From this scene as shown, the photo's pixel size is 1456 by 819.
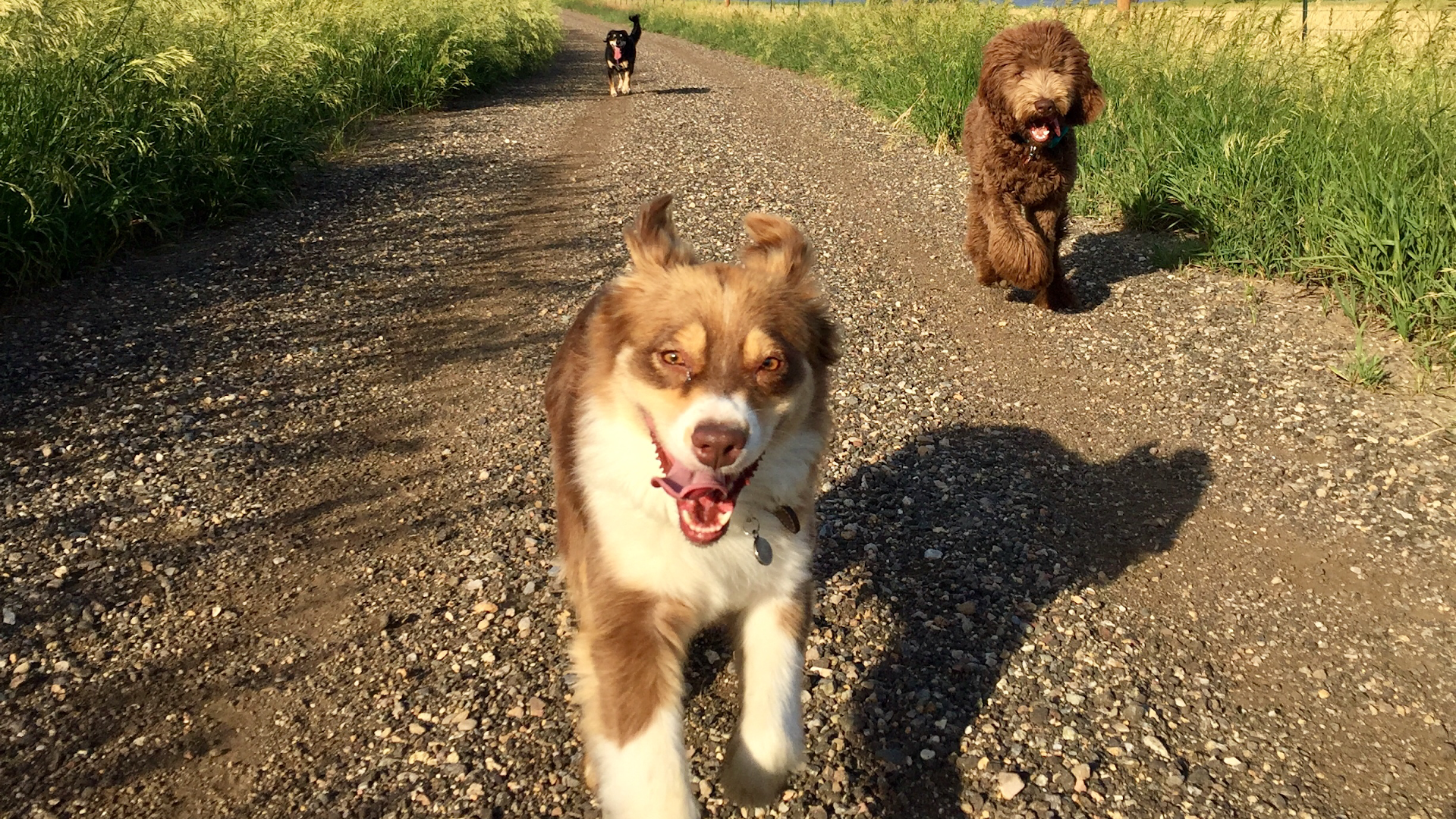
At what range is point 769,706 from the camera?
8.28 feet

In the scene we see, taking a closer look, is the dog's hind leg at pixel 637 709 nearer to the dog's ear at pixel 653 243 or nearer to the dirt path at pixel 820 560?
the dirt path at pixel 820 560

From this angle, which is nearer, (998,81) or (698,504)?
(698,504)

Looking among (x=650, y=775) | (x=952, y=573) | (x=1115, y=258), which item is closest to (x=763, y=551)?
(x=650, y=775)

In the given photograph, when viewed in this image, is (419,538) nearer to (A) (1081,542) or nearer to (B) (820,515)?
(B) (820,515)

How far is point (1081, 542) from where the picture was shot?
4.11 m

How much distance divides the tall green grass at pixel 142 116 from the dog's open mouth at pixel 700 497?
5.31 metres

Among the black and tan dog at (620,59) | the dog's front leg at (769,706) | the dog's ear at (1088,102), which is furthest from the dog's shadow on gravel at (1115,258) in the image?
the black and tan dog at (620,59)

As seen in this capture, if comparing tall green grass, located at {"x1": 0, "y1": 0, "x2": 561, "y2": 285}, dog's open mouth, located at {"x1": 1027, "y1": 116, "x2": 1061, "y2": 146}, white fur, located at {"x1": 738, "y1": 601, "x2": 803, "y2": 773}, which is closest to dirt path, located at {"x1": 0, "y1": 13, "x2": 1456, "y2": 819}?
white fur, located at {"x1": 738, "y1": 601, "x2": 803, "y2": 773}

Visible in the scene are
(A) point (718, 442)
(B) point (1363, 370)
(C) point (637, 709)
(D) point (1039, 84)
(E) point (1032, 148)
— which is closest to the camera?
(A) point (718, 442)

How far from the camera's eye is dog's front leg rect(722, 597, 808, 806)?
2.51 meters

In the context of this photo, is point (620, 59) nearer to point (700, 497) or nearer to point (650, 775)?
point (700, 497)

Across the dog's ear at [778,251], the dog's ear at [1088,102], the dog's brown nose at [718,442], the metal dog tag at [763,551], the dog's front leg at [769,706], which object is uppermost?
the dog's ear at [778,251]

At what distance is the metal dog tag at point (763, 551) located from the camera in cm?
264

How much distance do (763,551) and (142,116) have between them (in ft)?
23.2
